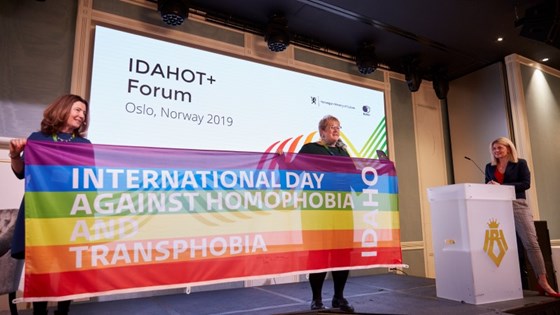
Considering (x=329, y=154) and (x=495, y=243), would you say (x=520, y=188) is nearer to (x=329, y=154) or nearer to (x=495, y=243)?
(x=495, y=243)

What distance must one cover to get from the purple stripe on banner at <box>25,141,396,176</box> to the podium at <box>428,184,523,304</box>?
565 mm

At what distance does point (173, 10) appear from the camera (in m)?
3.45

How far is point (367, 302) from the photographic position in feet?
9.05

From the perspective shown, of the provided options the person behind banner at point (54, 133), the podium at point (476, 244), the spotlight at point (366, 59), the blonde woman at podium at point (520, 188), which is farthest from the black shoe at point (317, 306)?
the spotlight at point (366, 59)

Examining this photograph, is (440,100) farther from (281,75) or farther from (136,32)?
(136,32)

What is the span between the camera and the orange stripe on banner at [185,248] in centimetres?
182

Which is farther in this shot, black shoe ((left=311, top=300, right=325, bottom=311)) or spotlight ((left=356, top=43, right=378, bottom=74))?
→ spotlight ((left=356, top=43, right=378, bottom=74))

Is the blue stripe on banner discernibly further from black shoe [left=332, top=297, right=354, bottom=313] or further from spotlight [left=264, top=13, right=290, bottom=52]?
spotlight [left=264, top=13, right=290, bottom=52]

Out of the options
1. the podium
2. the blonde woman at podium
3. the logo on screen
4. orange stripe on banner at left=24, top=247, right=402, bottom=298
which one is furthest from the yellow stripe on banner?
the logo on screen

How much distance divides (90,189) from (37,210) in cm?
25

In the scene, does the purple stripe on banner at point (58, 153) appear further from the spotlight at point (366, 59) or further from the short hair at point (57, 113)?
the spotlight at point (366, 59)

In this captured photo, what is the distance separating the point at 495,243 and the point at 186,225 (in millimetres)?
2231

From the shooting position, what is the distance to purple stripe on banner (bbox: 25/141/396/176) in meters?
1.90

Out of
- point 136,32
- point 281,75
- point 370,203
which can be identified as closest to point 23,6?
point 136,32
